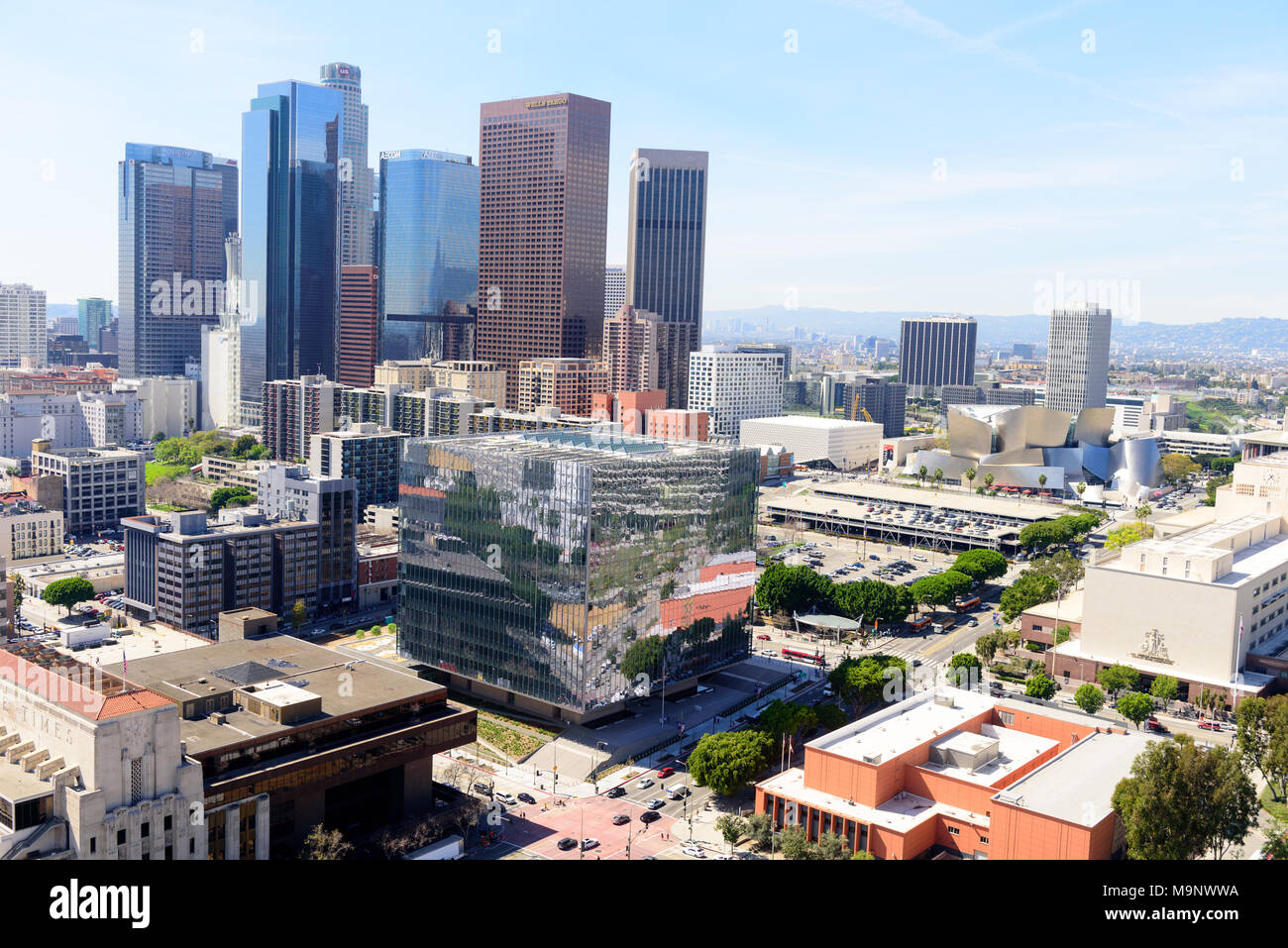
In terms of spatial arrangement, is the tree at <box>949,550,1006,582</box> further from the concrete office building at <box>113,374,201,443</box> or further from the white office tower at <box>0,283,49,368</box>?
the white office tower at <box>0,283,49,368</box>

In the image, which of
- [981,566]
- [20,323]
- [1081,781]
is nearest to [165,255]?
[20,323]

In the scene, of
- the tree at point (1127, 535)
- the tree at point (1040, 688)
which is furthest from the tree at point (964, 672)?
the tree at point (1127, 535)

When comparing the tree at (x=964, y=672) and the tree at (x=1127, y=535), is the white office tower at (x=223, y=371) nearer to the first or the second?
the tree at (x=1127, y=535)

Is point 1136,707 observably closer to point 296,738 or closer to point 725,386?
point 296,738

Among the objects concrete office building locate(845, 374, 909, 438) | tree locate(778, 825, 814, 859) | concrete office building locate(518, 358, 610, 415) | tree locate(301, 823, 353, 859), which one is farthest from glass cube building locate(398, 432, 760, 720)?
concrete office building locate(845, 374, 909, 438)
